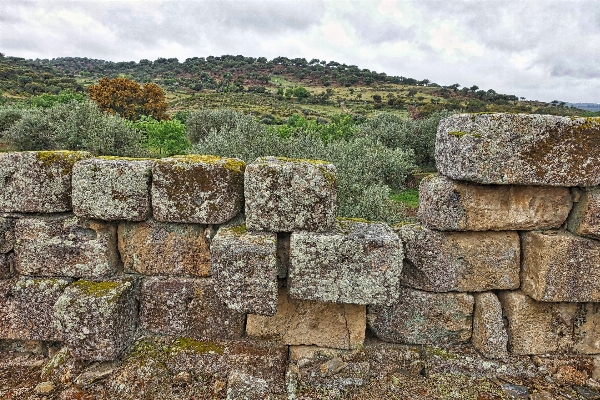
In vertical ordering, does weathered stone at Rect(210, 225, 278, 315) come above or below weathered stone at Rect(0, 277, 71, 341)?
above

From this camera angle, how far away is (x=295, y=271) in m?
3.23

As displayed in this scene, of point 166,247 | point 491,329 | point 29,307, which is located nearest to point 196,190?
point 166,247

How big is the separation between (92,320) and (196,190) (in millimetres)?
1533

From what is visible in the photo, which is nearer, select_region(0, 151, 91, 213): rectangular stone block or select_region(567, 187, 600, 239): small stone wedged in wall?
select_region(567, 187, 600, 239): small stone wedged in wall

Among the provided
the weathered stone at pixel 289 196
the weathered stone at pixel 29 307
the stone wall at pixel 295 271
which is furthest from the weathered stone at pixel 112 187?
the weathered stone at pixel 289 196

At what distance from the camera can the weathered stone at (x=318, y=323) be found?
365 cm

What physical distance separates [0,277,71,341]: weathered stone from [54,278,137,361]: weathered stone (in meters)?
0.36

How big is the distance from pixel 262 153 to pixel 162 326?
6949 mm

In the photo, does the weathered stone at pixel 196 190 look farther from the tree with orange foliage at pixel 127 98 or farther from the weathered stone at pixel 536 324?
the tree with orange foliage at pixel 127 98

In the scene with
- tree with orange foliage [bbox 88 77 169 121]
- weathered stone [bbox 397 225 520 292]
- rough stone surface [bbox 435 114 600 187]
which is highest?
tree with orange foliage [bbox 88 77 169 121]

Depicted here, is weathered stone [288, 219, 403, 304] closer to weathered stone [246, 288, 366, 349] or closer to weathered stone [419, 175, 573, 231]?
weathered stone [246, 288, 366, 349]

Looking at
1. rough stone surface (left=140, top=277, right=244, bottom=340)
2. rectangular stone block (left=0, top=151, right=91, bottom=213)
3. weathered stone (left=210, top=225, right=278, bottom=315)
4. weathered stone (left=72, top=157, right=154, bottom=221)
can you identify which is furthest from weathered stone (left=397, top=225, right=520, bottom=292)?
rectangular stone block (left=0, top=151, right=91, bottom=213)

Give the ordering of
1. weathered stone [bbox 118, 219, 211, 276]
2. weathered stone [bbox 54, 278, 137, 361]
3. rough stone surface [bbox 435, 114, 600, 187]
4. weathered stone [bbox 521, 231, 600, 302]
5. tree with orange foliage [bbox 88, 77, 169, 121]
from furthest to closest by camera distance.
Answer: tree with orange foliage [bbox 88, 77, 169, 121] < weathered stone [bbox 118, 219, 211, 276] < weathered stone [bbox 54, 278, 137, 361] < weathered stone [bbox 521, 231, 600, 302] < rough stone surface [bbox 435, 114, 600, 187]

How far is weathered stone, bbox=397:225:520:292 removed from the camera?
11.8 feet
